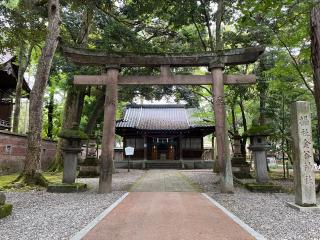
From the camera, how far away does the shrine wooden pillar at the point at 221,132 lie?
10055mm

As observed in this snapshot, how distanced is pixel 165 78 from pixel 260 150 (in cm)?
500

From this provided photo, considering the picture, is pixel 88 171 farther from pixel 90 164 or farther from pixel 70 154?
pixel 70 154

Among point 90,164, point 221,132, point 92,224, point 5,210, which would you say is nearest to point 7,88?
point 90,164

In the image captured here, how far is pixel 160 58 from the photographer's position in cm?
1090

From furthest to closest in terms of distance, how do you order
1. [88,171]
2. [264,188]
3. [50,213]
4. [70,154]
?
[88,171], [70,154], [264,188], [50,213]

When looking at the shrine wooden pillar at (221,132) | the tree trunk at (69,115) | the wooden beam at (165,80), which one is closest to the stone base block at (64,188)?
the wooden beam at (165,80)

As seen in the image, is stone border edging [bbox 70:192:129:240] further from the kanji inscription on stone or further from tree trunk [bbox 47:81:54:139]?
tree trunk [bbox 47:81:54:139]

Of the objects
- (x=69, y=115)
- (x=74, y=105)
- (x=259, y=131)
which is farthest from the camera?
(x=74, y=105)

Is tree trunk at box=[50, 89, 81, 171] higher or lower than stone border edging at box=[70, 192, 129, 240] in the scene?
higher

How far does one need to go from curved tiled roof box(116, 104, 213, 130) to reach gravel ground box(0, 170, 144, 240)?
17.7 meters

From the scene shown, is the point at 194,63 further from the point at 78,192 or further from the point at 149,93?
the point at 149,93

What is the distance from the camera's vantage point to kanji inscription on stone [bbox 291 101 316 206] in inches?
290

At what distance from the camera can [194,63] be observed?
432 inches

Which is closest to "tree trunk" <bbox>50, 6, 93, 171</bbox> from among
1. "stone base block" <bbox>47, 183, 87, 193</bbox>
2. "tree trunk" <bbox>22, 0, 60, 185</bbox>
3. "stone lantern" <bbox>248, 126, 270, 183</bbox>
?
"tree trunk" <bbox>22, 0, 60, 185</bbox>
